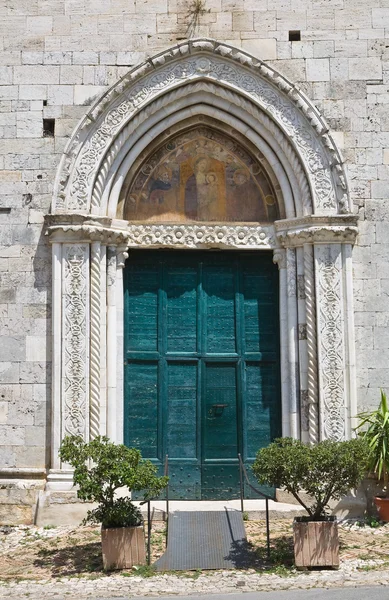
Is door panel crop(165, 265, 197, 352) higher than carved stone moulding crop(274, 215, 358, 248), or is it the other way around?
carved stone moulding crop(274, 215, 358, 248)

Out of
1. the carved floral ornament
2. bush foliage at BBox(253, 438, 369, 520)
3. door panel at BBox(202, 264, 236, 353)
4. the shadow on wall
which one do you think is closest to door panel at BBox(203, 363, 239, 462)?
door panel at BBox(202, 264, 236, 353)

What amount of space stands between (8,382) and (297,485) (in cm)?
422

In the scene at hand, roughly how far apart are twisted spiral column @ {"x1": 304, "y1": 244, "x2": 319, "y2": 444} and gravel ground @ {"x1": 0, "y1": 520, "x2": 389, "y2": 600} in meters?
1.46

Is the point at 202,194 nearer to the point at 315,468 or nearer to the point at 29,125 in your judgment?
the point at 29,125

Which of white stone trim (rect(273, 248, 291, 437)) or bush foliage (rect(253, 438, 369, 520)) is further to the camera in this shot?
white stone trim (rect(273, 248, 291, 437))

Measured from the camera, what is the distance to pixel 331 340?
977 cm

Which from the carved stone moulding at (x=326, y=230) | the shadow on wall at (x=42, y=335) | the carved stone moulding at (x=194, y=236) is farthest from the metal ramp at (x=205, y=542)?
the carved stone moulding at (x=326, y=230)

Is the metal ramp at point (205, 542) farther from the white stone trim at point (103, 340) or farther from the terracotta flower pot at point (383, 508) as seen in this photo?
the terracotta flower pot at point (383, 508)

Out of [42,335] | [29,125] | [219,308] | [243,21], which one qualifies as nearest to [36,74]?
[29,125]

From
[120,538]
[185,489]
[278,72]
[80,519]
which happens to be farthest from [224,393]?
[278,72]

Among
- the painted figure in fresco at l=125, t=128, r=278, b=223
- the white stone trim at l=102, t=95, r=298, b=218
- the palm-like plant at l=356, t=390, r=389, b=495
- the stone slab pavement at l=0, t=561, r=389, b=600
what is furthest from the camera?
the painted figure in fresco at l=125, t=128, r=278, b=223

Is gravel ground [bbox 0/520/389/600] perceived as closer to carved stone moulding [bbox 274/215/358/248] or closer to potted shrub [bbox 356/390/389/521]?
potted shrub [bbox 356/390/389/521]

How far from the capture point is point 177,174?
10.6m

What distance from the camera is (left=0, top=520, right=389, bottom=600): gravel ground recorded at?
6930 millimetres
